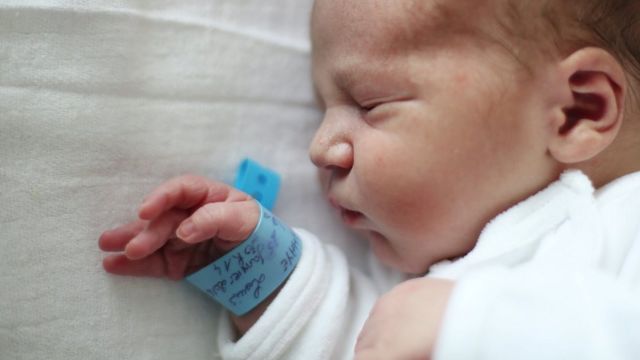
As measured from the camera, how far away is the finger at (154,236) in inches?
35.3

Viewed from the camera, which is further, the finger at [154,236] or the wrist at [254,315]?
the wrist at [254,315]

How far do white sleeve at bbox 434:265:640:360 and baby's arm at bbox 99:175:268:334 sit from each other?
0.34m

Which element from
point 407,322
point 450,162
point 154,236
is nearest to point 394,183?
point 450,162

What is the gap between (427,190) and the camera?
933mm

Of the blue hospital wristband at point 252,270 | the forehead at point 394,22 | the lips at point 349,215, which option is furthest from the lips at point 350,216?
the forehead at point 394,22

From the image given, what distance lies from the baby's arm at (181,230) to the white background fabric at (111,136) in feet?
0.08

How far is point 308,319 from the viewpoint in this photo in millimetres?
992

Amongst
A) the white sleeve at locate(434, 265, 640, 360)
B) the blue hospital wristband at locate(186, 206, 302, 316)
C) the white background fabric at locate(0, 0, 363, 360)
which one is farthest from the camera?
the blue hospital wristband at locate(186, 206, 302, 316)

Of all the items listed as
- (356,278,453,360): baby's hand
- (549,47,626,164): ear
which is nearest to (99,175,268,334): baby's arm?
(356,278,453,360): baby's hand

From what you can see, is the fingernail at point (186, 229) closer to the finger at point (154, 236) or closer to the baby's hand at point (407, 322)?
the finger at point (154, 236)

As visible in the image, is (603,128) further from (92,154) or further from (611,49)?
(92,154)

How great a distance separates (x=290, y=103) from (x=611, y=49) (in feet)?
1.63

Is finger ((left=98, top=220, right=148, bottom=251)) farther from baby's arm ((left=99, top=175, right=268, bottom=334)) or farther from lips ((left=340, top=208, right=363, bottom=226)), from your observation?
lips ((left=340, top=208, right=363, bottom=226))

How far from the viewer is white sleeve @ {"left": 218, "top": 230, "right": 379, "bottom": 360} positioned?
97 cm
